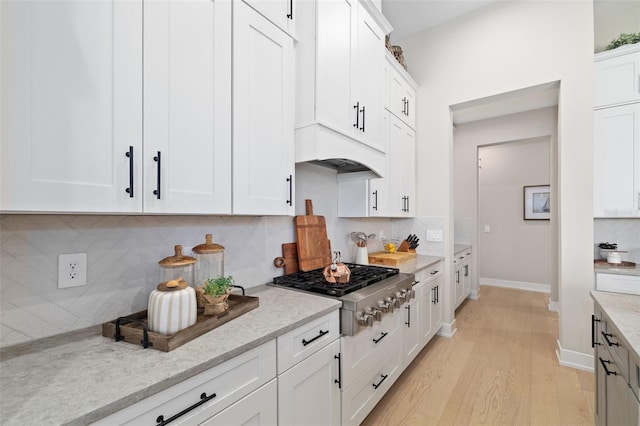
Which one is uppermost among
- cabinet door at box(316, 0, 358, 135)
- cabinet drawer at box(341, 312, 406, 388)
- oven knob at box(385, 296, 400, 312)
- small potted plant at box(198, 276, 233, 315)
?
cabinet door at box(316, 0, 358, 135)

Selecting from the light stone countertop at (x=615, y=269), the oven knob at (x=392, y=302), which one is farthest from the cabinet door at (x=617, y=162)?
the oven knob at (x=392, y=302)

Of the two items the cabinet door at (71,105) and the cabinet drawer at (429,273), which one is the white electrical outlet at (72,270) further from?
the cabinet drawer at (429,273)

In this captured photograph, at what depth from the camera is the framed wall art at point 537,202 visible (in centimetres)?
507

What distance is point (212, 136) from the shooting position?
1.23 meters

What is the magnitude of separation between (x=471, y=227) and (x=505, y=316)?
1427 mm

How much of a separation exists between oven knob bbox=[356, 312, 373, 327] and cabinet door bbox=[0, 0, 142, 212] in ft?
3.77

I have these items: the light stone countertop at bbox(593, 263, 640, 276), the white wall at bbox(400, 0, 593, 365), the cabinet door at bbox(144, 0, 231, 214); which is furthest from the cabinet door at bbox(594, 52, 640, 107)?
the cabinet door at bbox(144, 0, 231, 214)

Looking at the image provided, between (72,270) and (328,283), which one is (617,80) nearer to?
(328,283)

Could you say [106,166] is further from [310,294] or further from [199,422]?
[310,294]

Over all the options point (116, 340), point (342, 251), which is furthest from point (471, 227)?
point (116, 340)

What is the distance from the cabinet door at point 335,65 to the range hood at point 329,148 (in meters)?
0.06

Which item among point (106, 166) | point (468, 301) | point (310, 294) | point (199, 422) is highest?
point (106, 166)

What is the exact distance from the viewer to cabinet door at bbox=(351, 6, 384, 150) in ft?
6.73

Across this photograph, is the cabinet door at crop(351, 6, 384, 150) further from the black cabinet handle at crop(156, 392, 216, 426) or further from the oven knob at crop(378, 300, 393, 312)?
the black cabinet handle at crop(156, 392, 216, 426)
